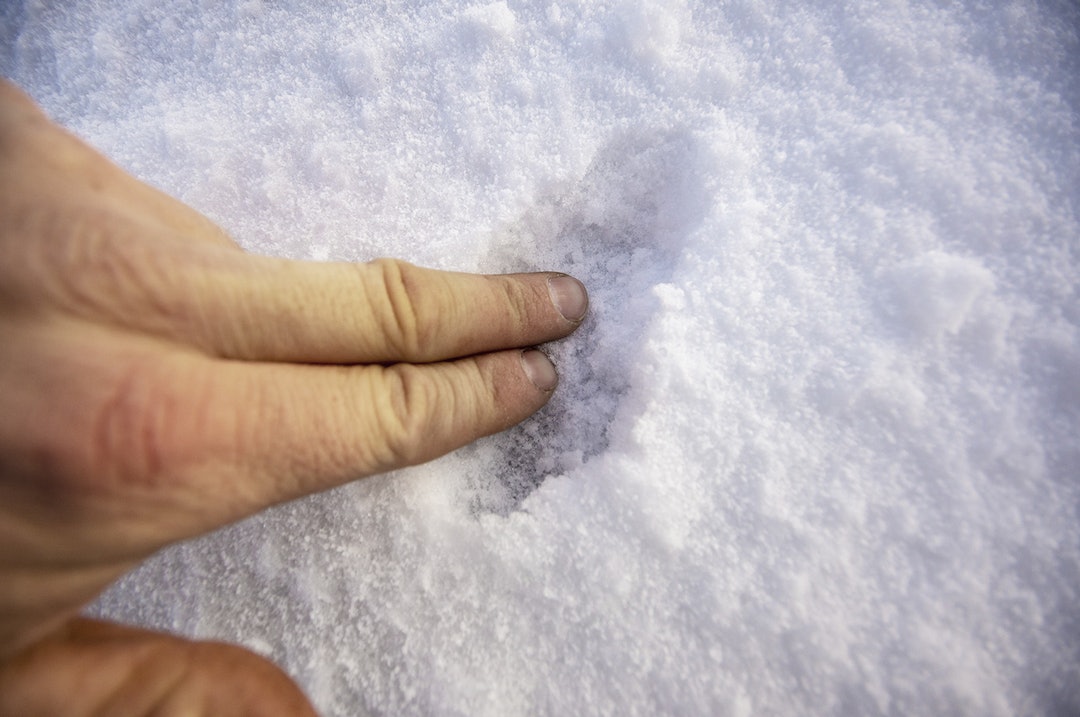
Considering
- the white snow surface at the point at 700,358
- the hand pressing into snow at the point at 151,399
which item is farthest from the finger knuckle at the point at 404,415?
the white snow surface at the point at 700,358

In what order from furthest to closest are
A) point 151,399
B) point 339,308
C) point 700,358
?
point 700,358 → point 339,308 → point 151,399

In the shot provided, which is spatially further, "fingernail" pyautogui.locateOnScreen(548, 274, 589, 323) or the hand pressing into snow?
"fingernail" pyautogui.locateOnScreen(548, 274, 589, 323)

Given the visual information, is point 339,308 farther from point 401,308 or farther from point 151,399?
point 151,399

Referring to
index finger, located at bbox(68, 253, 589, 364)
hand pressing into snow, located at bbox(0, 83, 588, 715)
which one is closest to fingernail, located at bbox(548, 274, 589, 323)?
index finger, located at bbox(68, 253, 589, 364)

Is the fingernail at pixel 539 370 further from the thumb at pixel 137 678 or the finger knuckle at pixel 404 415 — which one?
the thumb at pixel 137 678

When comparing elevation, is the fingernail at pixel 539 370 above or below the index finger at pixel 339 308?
below

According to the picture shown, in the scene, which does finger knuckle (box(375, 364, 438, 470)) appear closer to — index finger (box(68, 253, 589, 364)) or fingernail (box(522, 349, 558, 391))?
index finger (box(68, 253, 589, 364))

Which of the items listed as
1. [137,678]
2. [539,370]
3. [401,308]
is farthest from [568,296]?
[137,678]

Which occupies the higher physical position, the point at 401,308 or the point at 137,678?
the point at 401,308
